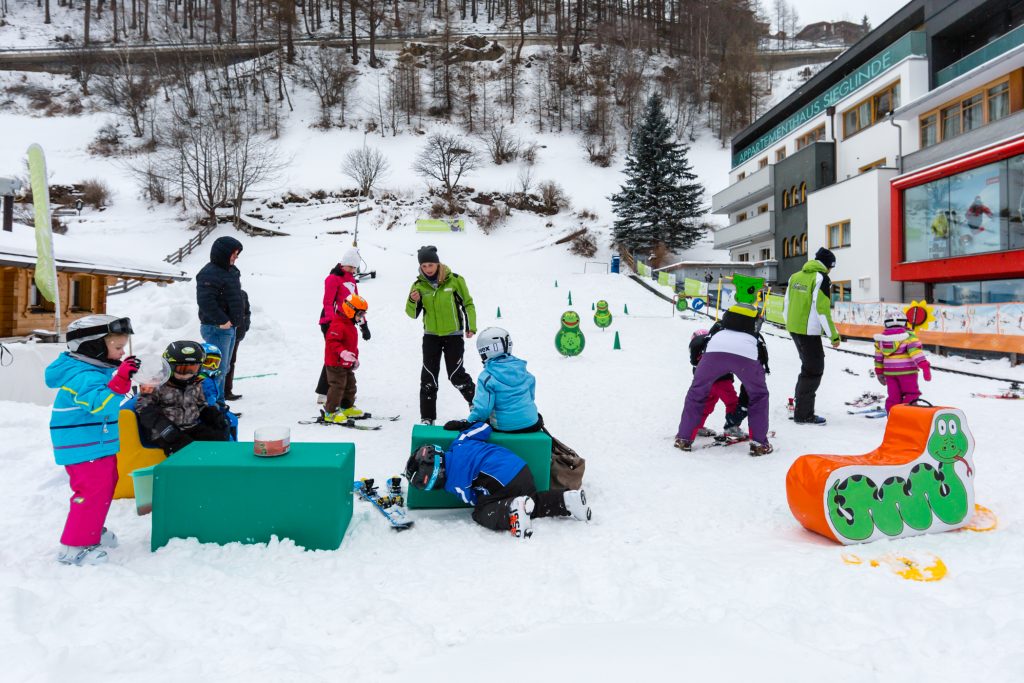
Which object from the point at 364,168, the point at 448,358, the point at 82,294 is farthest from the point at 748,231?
the point at 82,294

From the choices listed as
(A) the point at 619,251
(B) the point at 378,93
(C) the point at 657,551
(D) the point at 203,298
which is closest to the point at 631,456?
(C) the point at 657,551

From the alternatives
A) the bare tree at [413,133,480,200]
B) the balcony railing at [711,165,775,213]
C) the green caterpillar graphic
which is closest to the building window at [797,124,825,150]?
the balcony railing at [711,165,775,213]

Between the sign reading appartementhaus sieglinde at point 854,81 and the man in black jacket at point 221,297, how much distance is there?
24738mm

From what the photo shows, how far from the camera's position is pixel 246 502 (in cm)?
306

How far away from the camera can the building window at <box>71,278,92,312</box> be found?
44.9ft

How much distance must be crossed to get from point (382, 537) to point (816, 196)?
25244mm

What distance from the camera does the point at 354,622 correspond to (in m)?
2.39

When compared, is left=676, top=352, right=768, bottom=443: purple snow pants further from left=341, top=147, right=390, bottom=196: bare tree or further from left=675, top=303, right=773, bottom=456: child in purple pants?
left=341, top=147, right=390, bottom=196: bare tree

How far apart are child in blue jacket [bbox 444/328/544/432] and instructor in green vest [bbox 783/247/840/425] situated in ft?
12.9

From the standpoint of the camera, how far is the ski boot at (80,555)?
2.79m

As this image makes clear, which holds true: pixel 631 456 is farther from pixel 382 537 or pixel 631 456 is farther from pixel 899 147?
pixel 899 147

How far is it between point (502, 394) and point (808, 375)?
4.26m

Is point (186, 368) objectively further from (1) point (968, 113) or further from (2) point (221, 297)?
(1) point (968, 113)

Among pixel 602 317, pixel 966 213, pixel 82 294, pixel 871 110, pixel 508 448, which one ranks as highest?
pixel 871 110
